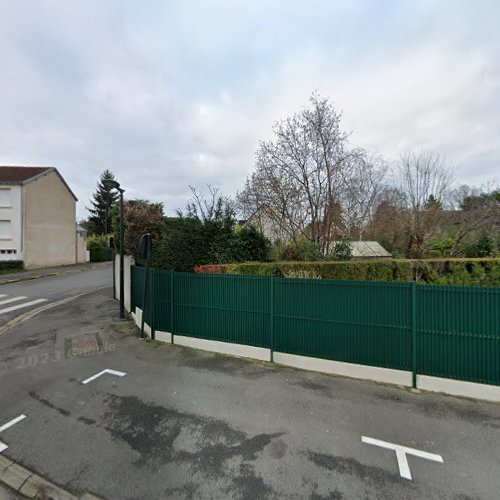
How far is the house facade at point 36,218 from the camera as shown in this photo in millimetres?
23438

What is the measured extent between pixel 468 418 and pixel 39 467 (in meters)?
5.19

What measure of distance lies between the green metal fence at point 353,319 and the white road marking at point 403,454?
1.57 metres

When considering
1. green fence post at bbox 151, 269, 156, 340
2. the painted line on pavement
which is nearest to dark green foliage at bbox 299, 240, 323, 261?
green fence post at bbox 151, 269, 156, 340

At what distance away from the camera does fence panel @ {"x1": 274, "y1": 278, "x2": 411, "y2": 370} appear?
455 centimetres

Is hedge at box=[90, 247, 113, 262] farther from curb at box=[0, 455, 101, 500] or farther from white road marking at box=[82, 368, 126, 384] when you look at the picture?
curb at box=[0, 455, 101, 500]

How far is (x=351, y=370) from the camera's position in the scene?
15.8 feet

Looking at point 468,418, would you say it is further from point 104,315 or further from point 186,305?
point 104,315

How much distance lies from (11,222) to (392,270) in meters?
29.0

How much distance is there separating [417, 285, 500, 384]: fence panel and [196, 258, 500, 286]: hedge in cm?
290

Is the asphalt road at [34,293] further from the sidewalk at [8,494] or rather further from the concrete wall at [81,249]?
the concrete wall at [81,249]

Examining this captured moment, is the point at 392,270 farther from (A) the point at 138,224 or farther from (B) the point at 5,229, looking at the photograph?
(B) the point at 5,229

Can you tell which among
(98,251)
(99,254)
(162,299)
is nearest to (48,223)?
(98,251)

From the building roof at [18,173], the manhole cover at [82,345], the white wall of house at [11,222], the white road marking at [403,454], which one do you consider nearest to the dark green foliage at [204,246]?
the manhole cover at [82,345]

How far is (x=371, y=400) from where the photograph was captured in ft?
13.5
